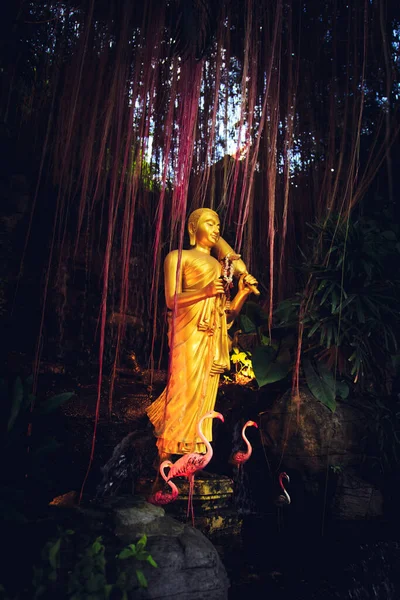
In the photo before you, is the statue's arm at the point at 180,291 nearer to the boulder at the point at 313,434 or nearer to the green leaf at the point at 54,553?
the boulder at the point at 313,434

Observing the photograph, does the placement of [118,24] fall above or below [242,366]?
above

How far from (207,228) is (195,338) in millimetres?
1203

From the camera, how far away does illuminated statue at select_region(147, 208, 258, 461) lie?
403cm

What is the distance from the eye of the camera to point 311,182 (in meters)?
7.59

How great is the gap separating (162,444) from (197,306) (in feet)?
4.53

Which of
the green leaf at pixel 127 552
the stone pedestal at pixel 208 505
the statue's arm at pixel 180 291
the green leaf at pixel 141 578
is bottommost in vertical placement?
the stone pedestal at pixel 208 505

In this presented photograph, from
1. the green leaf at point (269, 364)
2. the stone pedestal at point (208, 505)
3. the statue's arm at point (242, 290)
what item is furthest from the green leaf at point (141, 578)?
the green leaf at point (269, 364)

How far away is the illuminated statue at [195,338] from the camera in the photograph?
403 cm

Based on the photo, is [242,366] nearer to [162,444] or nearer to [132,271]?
[132,271]

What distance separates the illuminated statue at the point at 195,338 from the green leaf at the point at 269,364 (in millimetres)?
1387

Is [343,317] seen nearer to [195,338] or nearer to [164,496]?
[195,338]

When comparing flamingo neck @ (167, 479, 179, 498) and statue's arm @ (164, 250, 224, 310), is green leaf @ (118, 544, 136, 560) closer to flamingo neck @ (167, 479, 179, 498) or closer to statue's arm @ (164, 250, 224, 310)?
flamingo neck @ (167, 479, 179, 498)

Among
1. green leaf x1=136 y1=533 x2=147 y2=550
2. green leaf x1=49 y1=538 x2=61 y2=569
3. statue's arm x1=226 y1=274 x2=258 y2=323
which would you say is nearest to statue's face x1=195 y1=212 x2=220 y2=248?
statue's arm x1=226 y1=274 x2=258 y2=323

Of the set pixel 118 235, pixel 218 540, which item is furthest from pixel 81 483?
pixel 118 235
